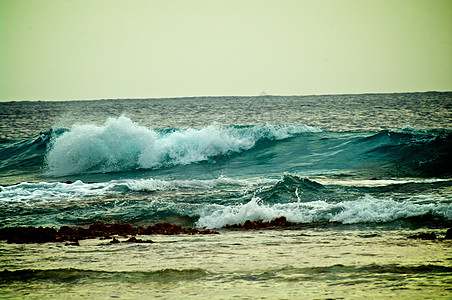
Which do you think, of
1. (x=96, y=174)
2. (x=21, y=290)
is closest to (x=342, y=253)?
(x=21, y=290)

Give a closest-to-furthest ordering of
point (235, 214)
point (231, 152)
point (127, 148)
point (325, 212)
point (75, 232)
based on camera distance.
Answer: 1. point (75, 232)
2. point (325, 212)
3. point (235, 214)
4. point (127, 148)
5. point (231, 152)

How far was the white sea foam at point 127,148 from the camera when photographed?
20.8 metres

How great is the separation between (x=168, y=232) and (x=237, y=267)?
3.50 m

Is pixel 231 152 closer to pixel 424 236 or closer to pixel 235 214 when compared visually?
pixel 235 214

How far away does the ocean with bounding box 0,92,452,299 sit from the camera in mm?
4391

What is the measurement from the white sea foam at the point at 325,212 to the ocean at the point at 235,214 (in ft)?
0.11

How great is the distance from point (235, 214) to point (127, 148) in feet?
44.4

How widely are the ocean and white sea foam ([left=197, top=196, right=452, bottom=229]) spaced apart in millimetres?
32

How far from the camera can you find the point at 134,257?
227 inches

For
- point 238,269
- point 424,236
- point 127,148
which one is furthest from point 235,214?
point 127,148

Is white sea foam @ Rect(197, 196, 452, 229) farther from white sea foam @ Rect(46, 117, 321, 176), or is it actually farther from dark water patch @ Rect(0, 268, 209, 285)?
white sea foam @ Rect(46, 117, 321, 176)

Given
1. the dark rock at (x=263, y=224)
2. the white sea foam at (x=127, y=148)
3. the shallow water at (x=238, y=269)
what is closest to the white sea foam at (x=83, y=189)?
the dark rock at (x=263, y=224)

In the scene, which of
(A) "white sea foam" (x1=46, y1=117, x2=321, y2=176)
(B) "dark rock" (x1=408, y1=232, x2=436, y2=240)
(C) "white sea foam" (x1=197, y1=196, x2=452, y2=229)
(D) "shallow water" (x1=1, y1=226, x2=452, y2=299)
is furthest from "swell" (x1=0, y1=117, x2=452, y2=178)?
(D) "shallow water" (x1=1, y1=226, x2=452, y2=299)

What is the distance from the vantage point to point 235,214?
9555 millimetres
